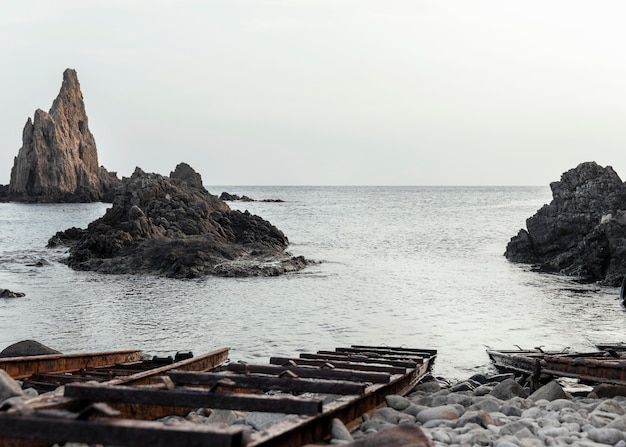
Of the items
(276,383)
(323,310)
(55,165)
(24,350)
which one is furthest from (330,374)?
(55,165)

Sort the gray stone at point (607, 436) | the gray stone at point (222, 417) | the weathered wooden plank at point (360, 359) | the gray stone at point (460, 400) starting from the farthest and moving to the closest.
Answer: the weathered wooden plank at point (360, 359)
the gray stone at point (460, 400)
the gray stone at point (222, 417)
the gray stone at point (607, 436)

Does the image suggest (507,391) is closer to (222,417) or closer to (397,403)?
(397,403)

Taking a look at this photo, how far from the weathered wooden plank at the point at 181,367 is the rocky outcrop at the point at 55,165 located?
12282cm

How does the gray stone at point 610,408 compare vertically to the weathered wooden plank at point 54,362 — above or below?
above

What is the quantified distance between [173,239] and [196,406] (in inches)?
1021

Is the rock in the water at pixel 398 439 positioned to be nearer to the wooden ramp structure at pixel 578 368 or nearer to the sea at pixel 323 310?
the wooden ramp structure at pixel 578 368

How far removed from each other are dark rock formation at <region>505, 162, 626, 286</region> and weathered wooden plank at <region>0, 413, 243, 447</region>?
25438mm

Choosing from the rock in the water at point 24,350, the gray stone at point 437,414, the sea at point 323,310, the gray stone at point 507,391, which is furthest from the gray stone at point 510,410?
the rock in the water at point 24,350

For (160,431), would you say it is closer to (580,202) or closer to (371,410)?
(371,410)

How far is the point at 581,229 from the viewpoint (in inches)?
1284

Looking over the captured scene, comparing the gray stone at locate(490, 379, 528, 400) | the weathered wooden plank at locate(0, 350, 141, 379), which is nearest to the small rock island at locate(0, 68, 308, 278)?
the weathered wooden plank at locate(0, 350, 141, 379)

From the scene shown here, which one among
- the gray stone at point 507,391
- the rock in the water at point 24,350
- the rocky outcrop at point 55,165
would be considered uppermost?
the rocky outcrop at point 55,165

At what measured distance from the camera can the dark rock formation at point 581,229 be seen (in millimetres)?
27797

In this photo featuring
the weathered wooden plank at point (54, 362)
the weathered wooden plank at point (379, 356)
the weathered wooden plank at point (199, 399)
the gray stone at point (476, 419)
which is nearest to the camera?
the weathered wooden plank at point (199, 399)
